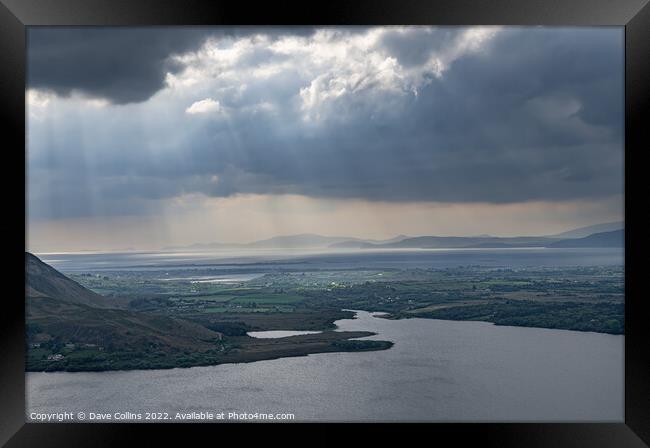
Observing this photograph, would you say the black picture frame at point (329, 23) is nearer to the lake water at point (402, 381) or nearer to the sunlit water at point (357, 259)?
the lake water at point (402, 381)

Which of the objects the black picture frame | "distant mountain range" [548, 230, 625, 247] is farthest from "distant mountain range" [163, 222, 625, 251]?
the black picture frame

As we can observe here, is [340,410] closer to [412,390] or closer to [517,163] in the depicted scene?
[412,390]

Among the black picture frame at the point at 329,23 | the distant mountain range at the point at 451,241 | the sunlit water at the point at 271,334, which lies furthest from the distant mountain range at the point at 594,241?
the black picture frame at the point at 329,23

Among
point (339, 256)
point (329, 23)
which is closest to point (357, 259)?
point (339, 256)

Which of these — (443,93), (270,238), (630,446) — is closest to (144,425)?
(630,446)

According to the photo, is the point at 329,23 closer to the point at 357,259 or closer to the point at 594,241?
the point at 357,259

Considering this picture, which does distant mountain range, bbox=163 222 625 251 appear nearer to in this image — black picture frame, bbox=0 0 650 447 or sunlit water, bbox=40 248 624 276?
sunlit water, bbox=40 248 624 276
